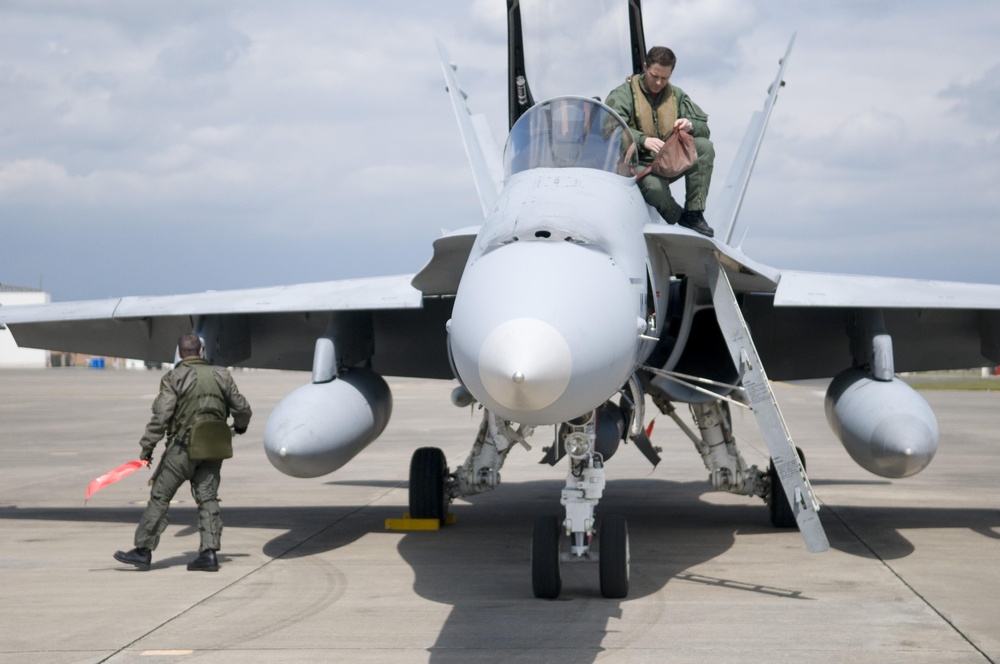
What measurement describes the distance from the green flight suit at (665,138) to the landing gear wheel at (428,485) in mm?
3673

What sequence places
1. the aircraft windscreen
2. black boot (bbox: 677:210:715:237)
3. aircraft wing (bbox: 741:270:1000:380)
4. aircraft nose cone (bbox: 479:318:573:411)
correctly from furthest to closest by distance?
aircraft wing (bbox: 741:270:1000:380) < black boot (bbox: 677:210:715:237) < the aircraft windscreen < aircraft nose cone (bbox: 479:318:573:411)

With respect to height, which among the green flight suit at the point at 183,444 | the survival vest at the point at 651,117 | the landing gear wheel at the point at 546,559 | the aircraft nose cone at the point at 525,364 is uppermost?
the survival vest at the point at 651,117

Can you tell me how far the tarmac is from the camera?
6.14 meters

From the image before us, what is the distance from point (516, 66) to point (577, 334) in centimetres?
564

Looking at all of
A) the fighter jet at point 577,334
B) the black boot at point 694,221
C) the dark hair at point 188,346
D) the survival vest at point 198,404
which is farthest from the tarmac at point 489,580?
the black boot at point 694,221

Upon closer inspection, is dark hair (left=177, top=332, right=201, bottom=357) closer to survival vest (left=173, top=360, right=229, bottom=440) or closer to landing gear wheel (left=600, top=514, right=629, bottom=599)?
survival vest (left=173, top=360, right=229, bottom=440)

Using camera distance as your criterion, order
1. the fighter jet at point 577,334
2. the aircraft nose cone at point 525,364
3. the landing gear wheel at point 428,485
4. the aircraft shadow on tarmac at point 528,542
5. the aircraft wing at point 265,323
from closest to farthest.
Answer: the aircraft nose cone at point 525,364 → the fighter jet at point 577,334 → the aircraft shadow on tarmac at point 528,542 → the aircraft wing at point 265,323 → the landing gear wheel at point 428,485

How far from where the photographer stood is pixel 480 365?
5.12 meters

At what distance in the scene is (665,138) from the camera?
8.66m

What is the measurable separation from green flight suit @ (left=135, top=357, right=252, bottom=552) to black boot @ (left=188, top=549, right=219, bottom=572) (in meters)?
0.04

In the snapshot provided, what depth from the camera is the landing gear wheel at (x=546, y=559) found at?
278 inches

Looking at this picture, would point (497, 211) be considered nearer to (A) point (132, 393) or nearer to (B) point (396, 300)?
(B) point (396, 300)

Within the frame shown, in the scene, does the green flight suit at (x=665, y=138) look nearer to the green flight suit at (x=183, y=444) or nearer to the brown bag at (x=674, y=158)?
the brown bag at (x=674, y=158)

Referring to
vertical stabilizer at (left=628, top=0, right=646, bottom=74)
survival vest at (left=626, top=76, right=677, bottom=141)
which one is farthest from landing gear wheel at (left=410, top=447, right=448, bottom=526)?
vertical stabilizer at (left=628, top=0, right=646, bottom=74)
